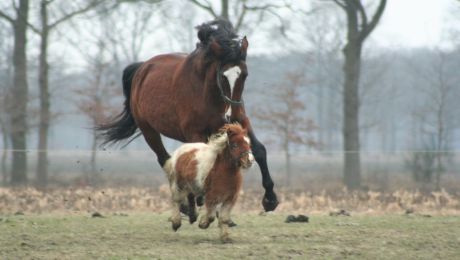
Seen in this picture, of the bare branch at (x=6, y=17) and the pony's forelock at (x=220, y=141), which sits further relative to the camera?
the bare branch at (x=6, y=17)

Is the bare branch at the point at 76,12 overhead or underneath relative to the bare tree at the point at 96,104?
overhead

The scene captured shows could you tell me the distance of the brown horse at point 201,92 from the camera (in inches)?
353

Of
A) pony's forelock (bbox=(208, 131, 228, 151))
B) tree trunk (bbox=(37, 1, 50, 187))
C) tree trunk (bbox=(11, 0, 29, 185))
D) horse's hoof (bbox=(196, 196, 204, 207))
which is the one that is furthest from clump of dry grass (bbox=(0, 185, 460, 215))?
pony's forelock (bbox=(208, 131, 228, 151))

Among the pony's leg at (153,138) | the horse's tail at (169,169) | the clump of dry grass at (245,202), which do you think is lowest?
the clump of dry grass at (245,202)

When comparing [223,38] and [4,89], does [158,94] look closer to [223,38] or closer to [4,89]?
[223,38]

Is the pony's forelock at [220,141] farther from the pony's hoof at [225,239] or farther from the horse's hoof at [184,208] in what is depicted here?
the horse's hoof at [184,208]

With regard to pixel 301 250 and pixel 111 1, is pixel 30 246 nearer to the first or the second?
pixel 301 250

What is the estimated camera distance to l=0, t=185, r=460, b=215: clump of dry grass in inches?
633

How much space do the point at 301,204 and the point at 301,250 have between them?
9.60 meters

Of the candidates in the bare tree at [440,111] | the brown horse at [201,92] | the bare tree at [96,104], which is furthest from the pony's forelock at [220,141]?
the bare tree at [96,104]

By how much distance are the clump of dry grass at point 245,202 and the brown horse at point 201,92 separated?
14.5 feet

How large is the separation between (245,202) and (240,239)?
9.06 meters

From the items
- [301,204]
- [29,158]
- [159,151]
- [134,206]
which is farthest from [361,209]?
[29,158]

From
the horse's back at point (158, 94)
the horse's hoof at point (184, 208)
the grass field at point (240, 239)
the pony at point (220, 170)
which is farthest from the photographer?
the horse's back at point (158, 94)
